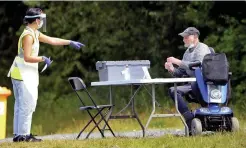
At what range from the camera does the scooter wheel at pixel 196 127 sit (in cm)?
929

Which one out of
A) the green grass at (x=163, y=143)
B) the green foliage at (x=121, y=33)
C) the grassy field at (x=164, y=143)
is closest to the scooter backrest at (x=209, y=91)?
the grassy field at (x=164, y=143)

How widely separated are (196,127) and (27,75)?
220cm

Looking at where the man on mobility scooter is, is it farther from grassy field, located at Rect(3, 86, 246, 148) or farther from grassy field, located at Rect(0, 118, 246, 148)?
grassy field, located at Rect(0, 118, 246, 148)

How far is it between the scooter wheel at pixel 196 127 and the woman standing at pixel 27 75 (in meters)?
1.95

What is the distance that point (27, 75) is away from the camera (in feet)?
29.8

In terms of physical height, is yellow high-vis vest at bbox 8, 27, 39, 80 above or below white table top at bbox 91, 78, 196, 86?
above

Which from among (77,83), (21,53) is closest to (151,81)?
(77,83)

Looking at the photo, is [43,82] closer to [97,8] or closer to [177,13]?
[97,8]

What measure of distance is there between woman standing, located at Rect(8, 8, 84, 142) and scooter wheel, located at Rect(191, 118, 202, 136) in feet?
6.38

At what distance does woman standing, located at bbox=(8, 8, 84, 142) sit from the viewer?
904cm

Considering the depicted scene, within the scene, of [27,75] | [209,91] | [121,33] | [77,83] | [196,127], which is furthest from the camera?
[121,33]

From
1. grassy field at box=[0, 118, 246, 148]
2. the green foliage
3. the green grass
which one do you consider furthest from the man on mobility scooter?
the green foliage

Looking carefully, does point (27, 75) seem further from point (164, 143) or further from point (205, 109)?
point (205, 109)

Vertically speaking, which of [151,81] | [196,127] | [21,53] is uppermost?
[21,53]
